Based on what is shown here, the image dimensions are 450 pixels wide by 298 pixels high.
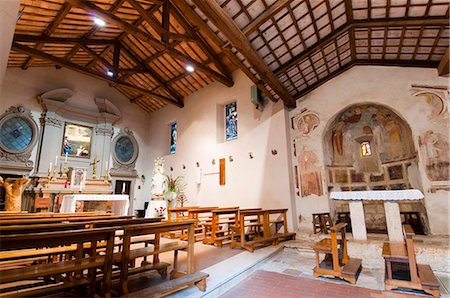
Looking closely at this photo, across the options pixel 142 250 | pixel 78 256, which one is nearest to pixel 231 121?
pixel 142 250

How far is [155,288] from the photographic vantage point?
2.15 m

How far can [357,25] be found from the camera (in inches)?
184

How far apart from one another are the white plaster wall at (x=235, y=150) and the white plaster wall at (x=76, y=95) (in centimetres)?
177

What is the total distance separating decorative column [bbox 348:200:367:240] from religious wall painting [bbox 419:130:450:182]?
6.27 ft

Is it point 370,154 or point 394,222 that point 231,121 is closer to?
point 370,154

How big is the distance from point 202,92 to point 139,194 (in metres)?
5.04

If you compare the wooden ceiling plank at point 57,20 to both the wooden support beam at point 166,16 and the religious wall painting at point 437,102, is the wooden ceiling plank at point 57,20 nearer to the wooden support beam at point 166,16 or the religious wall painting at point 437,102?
the wooden support beam at point 166,16

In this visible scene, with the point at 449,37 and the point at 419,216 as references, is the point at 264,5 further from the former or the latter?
the point at 419,216

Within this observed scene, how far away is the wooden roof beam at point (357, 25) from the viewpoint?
4112 millimetres

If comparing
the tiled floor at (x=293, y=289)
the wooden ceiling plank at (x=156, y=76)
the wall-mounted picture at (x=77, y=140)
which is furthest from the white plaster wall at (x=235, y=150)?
the wall-mounted picture at (x=77, y=140)

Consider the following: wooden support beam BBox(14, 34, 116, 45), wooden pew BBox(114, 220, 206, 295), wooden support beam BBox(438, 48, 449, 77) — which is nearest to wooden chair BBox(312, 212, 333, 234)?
wooden pew BBox(114, 220, 206, 295)

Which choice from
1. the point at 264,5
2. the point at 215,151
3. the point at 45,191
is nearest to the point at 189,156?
the point at 215,151

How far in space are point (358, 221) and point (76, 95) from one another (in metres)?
9.90

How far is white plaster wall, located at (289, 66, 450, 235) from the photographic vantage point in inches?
181
